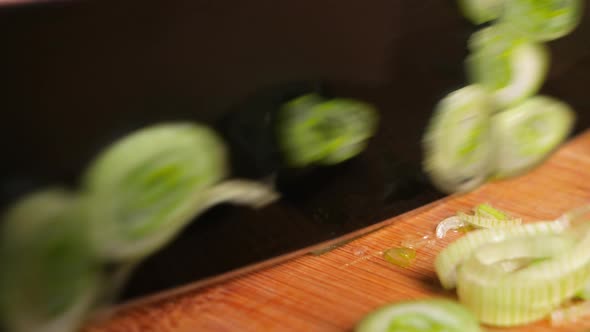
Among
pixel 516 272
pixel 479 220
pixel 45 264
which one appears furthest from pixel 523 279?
pixel 45 264

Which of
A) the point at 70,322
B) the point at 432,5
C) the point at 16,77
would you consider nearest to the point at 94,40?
the point at 16,77

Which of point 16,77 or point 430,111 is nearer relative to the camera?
point 16,77

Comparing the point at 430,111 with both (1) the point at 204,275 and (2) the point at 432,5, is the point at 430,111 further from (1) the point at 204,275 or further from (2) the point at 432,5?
(1) the point at 204,275

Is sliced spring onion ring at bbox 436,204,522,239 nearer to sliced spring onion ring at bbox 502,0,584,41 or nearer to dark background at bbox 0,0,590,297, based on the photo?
dark background at bbox 0,0,590,297

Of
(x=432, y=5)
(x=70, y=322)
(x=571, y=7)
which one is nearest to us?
(x=70, y=322)

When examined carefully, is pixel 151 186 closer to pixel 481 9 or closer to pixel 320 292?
pixel 320 292

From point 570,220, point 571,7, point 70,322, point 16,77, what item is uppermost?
point 16,77

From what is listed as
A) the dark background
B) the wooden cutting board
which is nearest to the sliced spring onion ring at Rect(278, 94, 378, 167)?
the dark background
